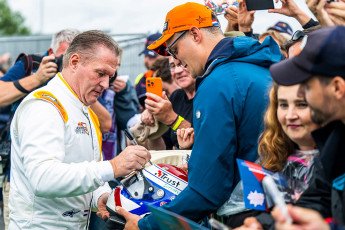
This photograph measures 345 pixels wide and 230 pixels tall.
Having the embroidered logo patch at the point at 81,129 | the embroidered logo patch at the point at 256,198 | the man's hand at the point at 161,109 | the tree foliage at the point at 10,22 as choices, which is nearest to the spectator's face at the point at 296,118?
the embroidered logo patch at the point at 256,198

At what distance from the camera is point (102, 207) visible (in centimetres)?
348

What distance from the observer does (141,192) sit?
10.0 ft

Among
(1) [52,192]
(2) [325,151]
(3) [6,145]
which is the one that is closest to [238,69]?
(2) [325,151]

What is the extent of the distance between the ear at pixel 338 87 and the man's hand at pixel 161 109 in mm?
2285

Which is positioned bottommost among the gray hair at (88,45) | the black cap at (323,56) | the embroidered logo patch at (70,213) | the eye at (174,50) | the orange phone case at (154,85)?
the embroidered logo patch at (70,213)

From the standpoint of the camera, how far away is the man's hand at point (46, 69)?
4.66 metres

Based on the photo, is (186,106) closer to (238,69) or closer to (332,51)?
(238,69)

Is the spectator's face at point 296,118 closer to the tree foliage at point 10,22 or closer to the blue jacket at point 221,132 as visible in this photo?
the blue jacket at point 221,132

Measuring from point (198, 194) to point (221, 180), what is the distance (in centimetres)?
16

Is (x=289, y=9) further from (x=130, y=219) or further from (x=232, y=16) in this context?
(x=130, y=219)

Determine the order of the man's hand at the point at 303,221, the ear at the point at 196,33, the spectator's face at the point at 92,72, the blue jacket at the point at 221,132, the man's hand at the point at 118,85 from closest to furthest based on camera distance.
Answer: the man's hand at the point at 303,221
the blue jacket at the point at 221,132
the ear at the point at 196,33
the spectator's face at the point at 92,72
the man's hand at the point at 118,85

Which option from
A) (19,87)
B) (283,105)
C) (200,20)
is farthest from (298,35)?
(19,87)

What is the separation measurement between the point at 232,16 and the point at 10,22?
1482 inches

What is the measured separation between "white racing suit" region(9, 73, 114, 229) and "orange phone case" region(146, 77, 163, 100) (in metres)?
0.85
